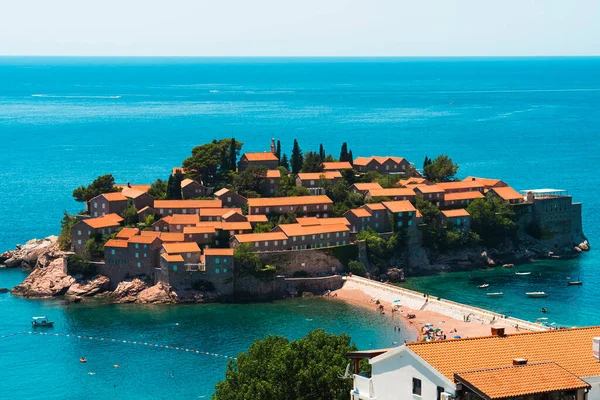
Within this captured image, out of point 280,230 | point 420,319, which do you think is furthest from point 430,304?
point 280,230

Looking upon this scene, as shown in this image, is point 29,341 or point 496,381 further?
point 29,341

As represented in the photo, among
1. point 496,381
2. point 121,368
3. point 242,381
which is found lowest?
point 121,368

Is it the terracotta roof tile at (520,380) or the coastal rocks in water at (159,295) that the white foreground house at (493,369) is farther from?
the coastal rocks in water at (159,295)

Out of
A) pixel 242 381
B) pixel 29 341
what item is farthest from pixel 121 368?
pixel 242 381

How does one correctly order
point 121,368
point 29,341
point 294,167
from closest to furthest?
point 121,368 → point 29,341 → point 294,167

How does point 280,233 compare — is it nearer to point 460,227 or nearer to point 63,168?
point 460,227

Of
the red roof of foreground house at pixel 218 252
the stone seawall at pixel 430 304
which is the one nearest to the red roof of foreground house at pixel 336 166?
the stone seawall at pixel 430 304
